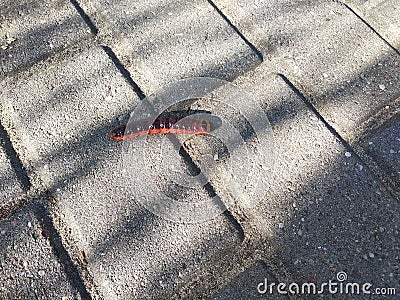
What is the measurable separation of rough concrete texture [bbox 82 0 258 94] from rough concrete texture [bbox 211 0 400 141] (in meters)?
0.10

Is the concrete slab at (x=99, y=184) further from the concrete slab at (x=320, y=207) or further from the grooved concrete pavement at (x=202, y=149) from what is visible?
the concrete slab at (x=320, y=207)

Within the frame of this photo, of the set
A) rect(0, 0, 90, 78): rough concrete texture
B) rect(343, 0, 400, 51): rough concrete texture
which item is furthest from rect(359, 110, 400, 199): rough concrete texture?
rect(0, 0, 90, 78): rough concrete texture

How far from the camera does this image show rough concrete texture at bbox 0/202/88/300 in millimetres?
1496

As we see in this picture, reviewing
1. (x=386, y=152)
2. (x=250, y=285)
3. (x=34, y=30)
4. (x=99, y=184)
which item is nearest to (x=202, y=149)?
(x=99, y=184)

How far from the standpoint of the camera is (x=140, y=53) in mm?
1934

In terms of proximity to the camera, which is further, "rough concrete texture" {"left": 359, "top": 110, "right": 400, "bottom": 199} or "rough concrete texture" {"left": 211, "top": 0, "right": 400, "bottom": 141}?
"rough concrete texture" {"left": 211, "top": 0, "right": 400, "bottom": 141}

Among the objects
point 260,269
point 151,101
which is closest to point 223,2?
point 151,101

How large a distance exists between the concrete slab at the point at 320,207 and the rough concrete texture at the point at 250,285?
7 centimetres

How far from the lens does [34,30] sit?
6.58 feet

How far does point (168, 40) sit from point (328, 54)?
24.3 inches

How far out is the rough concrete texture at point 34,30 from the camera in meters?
1.94

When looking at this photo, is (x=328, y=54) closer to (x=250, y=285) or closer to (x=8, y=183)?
(x=250, y=285)

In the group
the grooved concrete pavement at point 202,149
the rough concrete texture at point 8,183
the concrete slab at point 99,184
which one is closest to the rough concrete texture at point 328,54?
the grooved concrete pavement at point 202,149

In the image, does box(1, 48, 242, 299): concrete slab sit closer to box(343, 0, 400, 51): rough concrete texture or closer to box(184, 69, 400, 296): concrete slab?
box(184, 69, 400, 296): concrete slab
